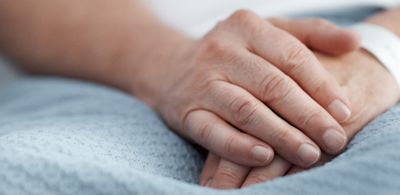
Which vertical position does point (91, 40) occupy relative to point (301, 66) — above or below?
below

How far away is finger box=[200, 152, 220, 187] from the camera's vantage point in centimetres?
64

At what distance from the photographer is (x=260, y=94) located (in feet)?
2.08

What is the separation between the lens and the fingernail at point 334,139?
1.93 feet

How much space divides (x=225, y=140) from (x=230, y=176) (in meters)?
0.04

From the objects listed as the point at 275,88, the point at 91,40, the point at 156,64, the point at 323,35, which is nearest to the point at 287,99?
the point at 275,88

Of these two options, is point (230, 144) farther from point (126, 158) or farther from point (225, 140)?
point (126, 158)

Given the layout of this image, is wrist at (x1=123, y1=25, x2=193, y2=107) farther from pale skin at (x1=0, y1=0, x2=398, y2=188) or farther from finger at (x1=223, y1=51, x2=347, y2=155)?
finger at (x1=223, y1=51, x2=347, y2=155)

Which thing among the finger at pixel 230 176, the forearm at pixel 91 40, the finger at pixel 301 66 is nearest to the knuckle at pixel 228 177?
the finger at pixel 230 176

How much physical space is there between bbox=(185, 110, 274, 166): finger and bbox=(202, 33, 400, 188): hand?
0.01 metres

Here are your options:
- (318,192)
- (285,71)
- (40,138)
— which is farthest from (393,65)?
(40,138)

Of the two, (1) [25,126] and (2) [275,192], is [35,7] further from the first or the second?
(2) [275,192]

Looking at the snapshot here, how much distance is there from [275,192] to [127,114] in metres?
0.31

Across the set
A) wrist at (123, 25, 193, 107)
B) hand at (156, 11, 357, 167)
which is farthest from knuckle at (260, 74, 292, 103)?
wrist at (123, 25, 193, 107)

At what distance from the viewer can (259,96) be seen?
64cm
